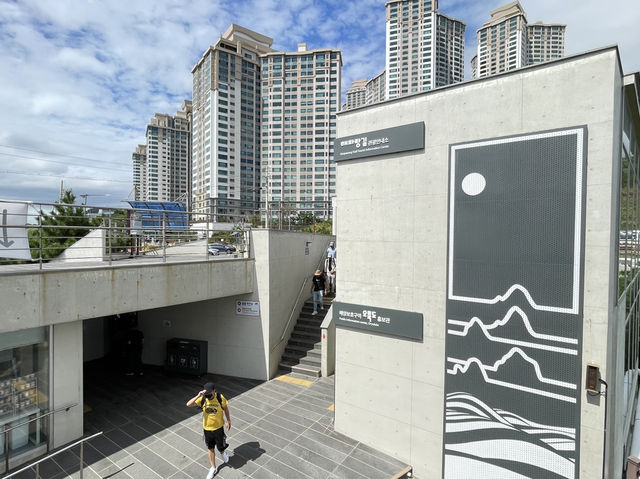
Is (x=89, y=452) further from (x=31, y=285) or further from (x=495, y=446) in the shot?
(x=495, y=446)

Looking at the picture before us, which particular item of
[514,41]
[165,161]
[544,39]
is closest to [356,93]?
[514,41]

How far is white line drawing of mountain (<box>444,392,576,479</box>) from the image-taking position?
4.57m

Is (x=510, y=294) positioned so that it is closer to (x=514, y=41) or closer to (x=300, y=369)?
(x=300, y=369)

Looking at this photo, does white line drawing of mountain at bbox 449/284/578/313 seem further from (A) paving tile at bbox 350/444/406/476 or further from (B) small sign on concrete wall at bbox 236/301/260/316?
(B) small sign on concrete wall at bbox 236/301/260/316

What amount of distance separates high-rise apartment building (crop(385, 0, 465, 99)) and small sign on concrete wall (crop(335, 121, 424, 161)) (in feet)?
331

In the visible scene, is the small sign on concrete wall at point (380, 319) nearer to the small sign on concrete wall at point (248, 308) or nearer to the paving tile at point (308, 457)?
the paving tile at point (308, 457)

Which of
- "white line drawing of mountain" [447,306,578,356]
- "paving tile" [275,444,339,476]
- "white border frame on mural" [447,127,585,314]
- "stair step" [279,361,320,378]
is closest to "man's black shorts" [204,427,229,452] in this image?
"paving tile" [275,444,339,476]

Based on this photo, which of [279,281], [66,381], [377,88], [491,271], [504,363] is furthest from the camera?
[377,88]

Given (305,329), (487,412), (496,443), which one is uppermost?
(487,412)

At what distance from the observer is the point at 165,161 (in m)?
103

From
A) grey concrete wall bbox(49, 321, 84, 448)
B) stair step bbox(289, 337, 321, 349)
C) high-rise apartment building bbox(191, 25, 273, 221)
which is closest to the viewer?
grey concrete wall bbox(49, 321, 84, 448)

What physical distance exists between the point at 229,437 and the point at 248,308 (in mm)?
3618

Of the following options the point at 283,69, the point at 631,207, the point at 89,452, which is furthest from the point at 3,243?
the point at 283,69

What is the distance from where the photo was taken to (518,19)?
93.2 m
